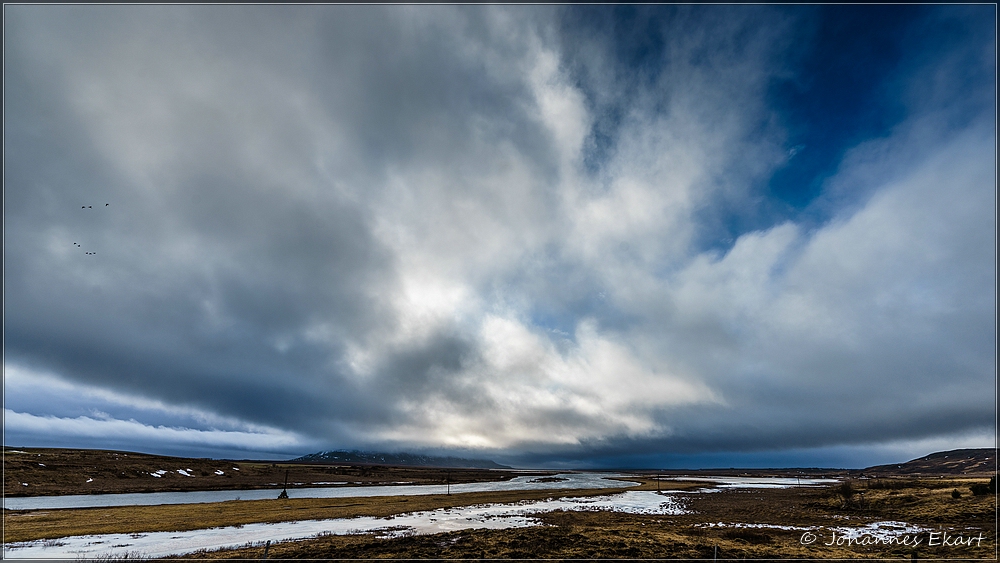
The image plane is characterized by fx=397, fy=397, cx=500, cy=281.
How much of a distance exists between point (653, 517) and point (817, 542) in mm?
20229

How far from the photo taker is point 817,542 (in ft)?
108

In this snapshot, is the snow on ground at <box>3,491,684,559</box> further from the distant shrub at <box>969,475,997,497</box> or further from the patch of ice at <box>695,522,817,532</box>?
the distant shrub at <box>969,475,997,497</box>

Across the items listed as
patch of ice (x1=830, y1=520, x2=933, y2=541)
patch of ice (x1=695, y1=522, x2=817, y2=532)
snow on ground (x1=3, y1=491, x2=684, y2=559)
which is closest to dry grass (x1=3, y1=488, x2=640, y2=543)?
snow on ground (x1=3, y1=491, x2=684, y2=559)

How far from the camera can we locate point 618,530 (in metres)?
38.6

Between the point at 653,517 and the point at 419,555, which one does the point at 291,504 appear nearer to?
the point at 419,555

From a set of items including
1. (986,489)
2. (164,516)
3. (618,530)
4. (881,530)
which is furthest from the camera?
(164,516)

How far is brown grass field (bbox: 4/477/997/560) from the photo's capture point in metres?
29.5

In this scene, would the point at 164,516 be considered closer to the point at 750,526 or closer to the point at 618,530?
the point at 618,530

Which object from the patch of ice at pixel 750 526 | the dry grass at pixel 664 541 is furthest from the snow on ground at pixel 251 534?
the patch of ice at pixel 750 526

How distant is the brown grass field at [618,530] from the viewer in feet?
96.7

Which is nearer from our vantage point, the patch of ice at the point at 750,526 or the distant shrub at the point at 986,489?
the patch of ice at the point at 750,526

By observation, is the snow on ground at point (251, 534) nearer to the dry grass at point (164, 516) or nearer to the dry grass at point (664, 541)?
the dry grass at point (164, 516)

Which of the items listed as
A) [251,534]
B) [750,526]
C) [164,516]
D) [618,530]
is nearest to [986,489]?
[750,526]

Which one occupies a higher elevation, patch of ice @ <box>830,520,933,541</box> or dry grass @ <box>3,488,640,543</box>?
patch of ice @ <box>830,520,933,541</box>
